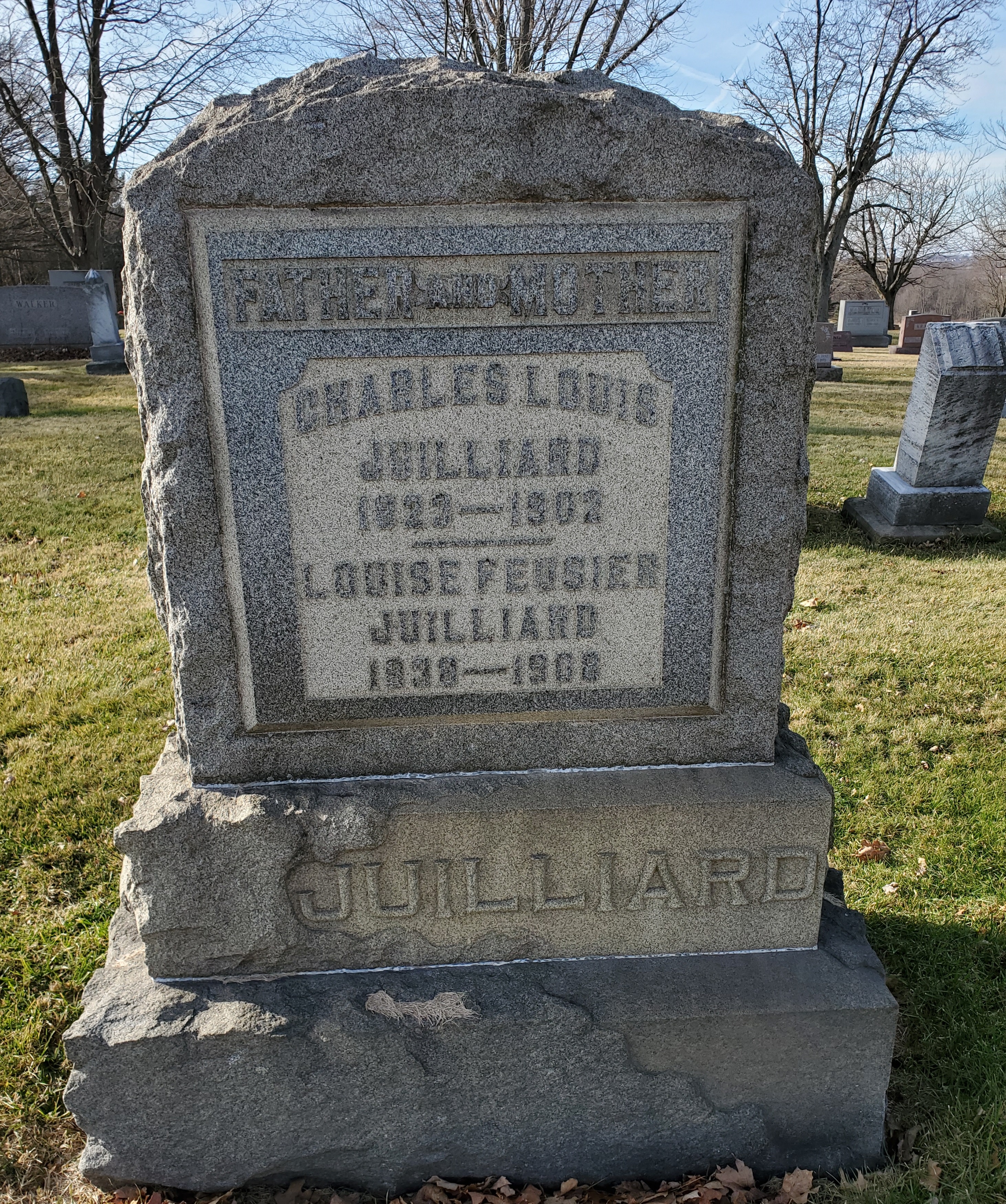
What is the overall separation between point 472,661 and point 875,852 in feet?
6.87

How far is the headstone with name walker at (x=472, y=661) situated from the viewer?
1888 mm

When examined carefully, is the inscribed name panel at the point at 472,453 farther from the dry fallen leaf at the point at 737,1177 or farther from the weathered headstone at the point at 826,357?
the weathered headstone at the point at 826,357

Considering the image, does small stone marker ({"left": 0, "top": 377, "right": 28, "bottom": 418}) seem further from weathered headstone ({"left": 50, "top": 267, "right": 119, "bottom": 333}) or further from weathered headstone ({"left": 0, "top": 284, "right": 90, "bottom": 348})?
weathered headstone ({"left": 0, "top": 284, "right": 90, "bottom": 348})

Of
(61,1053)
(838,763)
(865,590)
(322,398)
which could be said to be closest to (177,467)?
(322,398)

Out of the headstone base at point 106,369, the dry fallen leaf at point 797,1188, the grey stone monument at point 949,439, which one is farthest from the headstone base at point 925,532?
the headstone base at point 106,369

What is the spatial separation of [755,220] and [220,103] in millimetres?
1220

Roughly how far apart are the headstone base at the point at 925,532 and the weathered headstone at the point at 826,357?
10989mm

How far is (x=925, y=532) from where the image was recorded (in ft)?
24.0

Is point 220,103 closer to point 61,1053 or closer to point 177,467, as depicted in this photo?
point 177,467

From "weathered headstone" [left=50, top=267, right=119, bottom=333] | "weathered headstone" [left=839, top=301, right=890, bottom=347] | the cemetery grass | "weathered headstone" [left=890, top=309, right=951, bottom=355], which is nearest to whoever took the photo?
the cemetery grass

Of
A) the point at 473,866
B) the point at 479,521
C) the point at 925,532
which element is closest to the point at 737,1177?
the point at 473,866

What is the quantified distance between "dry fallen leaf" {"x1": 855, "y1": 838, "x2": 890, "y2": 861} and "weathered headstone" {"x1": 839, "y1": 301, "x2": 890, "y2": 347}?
2948 cm

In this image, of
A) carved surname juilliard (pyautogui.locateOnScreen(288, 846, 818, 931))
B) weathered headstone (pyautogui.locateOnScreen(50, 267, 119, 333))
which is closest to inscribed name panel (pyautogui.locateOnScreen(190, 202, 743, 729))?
carved surname juilliard (pyautogui.locateOnScreen(288, 846, 818, 931))

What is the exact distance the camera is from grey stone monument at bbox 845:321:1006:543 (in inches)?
282
